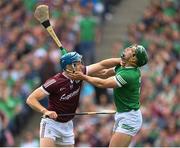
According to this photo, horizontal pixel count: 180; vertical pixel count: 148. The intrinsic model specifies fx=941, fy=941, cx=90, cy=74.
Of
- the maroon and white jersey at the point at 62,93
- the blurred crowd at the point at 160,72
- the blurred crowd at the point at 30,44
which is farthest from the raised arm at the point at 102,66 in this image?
the blurred crowd at the point at 30,44

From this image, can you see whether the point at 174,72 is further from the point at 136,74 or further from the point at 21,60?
the point at 136,74

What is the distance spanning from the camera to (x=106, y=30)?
23.1 meters

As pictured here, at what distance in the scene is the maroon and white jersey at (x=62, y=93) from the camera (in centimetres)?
1316

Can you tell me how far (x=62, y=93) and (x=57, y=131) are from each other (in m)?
0.56

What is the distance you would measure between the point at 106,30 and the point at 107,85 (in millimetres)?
10301

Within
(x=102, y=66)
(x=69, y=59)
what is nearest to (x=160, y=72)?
(x=102, y=66)

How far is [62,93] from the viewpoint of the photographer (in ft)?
43.4

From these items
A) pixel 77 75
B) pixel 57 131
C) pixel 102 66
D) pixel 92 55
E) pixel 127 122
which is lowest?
pixel 92 55

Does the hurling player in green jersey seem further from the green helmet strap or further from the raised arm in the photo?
the raised arm

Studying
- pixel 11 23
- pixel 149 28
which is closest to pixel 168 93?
pixel 149 28

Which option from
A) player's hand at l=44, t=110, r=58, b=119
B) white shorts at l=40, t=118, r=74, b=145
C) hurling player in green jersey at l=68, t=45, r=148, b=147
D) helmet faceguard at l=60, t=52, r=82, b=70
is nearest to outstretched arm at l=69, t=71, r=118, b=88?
hurling player in green jersey at l=68, t=45, r=148, b=147

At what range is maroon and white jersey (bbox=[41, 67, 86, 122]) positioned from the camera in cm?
1316

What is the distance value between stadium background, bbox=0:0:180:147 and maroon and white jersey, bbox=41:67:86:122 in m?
4.42

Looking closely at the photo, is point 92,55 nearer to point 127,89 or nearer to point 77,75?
point 127,89
